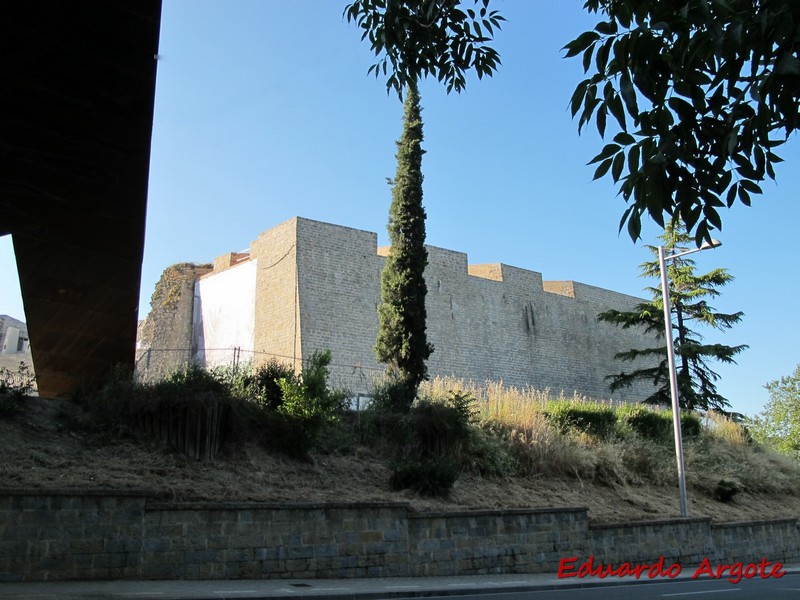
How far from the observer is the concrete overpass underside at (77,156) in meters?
4.88

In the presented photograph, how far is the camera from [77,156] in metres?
6.45

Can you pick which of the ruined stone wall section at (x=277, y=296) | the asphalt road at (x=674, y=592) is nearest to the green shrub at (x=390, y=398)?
the asphalt road at (x=674, y=592)

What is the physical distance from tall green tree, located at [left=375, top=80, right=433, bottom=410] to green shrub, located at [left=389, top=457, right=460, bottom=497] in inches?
177

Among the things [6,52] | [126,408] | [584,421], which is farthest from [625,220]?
[584,421]

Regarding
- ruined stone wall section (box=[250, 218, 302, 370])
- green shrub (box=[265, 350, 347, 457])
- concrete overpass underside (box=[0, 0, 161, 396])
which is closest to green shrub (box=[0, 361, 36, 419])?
concrete overpass underside (box=[0, 0, 161, 396])

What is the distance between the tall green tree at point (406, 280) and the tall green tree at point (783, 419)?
2645 centimetres

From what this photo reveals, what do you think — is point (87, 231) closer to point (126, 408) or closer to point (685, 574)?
point (126, 408)

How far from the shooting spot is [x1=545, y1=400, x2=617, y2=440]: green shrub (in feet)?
55.5

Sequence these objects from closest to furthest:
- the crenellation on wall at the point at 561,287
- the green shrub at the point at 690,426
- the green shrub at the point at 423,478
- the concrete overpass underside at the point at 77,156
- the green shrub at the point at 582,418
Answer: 1. the concrete overpass underside at the point at 77,156
2. the green shrub at the point at 423,478
3. the green shrub at the point at 582,418
4. the green shrub at the point at 690,426
5. the crenellation on wall at the point at 561,287

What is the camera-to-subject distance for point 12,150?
6344 mm

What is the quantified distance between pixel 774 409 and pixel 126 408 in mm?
36842

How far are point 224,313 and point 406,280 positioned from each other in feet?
41.6

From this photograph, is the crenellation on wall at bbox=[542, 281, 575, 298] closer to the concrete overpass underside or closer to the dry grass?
the dry grass

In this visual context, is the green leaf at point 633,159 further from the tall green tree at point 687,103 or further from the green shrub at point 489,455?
the green shrub at point 489,455
